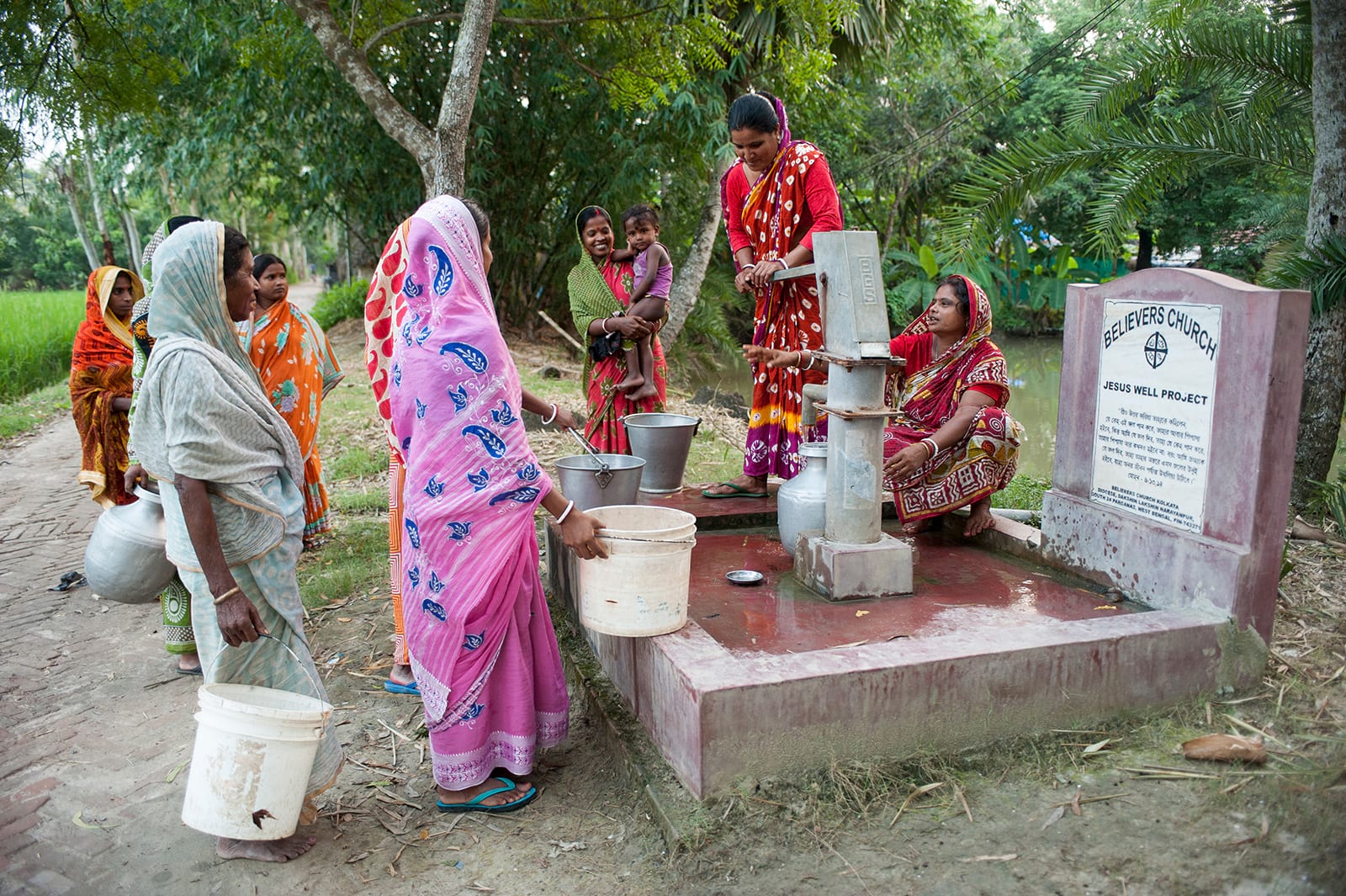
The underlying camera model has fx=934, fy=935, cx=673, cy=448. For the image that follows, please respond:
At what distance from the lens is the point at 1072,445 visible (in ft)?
12.6

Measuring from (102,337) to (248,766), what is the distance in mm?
3617

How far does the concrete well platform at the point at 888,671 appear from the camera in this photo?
2656mm

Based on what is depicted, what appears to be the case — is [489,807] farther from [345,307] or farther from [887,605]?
[345,307]

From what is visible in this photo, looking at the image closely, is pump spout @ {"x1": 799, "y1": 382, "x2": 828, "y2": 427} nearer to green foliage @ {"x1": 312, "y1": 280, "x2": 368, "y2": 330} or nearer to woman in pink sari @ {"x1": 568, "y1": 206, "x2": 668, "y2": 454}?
woman in pink sari @ {"x1": 568, "y1": 206, "x2": 668, "y2": 454}

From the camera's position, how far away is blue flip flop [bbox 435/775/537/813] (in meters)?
2.91

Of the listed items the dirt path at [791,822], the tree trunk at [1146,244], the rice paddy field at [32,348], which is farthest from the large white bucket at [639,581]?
the tree trunk at [1146,244]

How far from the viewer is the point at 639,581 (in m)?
2.80

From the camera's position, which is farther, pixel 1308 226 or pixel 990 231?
pixel 990 231

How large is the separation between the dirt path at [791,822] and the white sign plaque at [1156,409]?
2.32 ft

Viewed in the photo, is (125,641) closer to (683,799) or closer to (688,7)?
(683,799)

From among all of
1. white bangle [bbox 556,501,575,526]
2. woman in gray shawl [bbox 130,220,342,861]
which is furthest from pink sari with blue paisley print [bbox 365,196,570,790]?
woman in gray shawl [bbox 130,220,342,861]

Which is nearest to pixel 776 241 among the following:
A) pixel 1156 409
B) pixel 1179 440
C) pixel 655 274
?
pixel 655 274

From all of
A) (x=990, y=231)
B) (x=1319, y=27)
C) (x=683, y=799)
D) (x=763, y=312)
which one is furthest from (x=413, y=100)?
(x=683, y=799)

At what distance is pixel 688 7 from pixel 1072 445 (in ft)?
26.0
